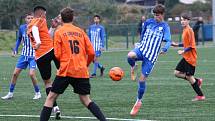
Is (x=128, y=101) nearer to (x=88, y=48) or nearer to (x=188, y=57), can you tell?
(x=188, y=57)

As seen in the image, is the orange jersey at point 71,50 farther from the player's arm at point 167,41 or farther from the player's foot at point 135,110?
the player's arm at point 167,41

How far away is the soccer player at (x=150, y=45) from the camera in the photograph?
12.5 m

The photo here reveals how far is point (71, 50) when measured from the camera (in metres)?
9.99

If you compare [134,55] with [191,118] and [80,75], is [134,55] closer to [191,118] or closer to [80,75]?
[191,118]

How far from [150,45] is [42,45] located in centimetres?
200

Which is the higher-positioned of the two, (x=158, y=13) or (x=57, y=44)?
(x=158, y=13)

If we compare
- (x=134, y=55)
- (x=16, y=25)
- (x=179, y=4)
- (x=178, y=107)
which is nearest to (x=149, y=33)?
(x=134, y=55)

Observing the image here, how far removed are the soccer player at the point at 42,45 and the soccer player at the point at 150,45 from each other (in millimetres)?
1499

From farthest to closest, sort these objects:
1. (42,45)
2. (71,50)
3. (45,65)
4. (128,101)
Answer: (128,101) → (42,45) → (45,65) → (71,50)

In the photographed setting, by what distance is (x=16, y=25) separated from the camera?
5041 centimetres

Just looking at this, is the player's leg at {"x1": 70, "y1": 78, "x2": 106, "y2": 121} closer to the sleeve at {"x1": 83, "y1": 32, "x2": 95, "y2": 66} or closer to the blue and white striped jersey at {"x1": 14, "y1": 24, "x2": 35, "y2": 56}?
the sleeve at {"x1": 83, "y1": 32, "x2": 95, "y2": 66}

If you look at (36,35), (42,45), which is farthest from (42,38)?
(36,35)

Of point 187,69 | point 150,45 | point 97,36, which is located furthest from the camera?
point 97,36

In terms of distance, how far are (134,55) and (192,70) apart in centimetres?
248
